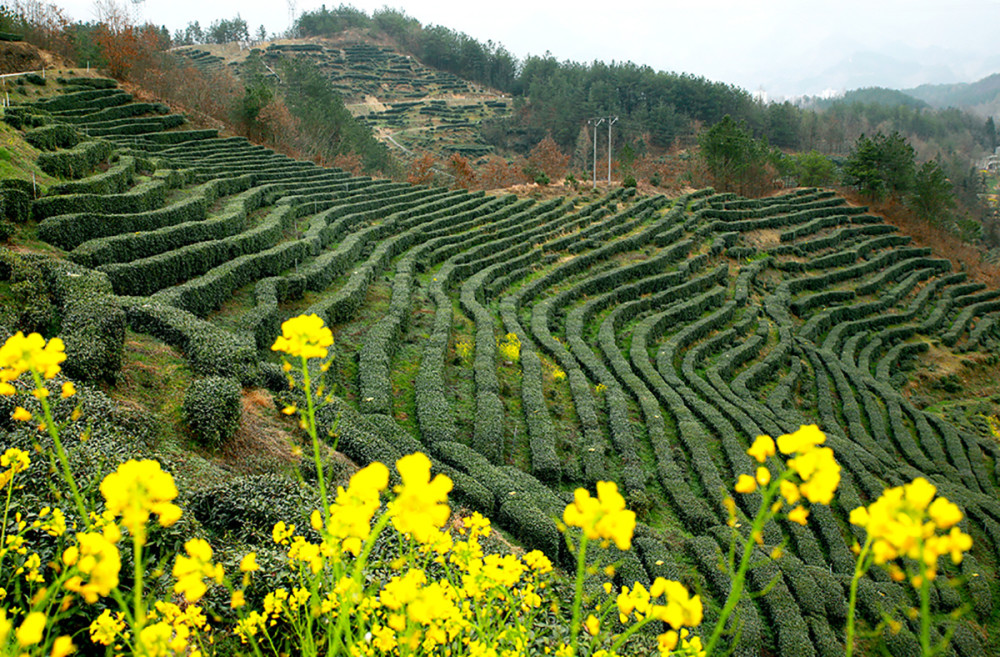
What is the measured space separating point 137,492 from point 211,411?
789 cm

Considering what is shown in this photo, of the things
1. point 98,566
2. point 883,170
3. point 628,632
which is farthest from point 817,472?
point 883,170

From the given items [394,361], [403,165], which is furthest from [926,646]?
[403,165]

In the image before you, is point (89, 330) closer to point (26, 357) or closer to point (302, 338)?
point (26, 357)

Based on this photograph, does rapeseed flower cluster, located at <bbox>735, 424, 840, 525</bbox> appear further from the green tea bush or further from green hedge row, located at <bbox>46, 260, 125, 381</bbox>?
green hedge row, located at <bbox>46, 260, 125, 381</bbox>

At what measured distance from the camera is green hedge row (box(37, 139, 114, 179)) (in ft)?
66.7

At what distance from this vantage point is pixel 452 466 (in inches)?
483

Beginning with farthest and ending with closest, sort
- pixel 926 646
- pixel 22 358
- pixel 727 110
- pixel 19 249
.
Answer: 1. pixel 727 110
2. pixel 19 249
3. pixel 22 358
4. pixel 926 646

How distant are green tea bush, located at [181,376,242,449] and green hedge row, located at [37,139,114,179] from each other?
1656 centimetres

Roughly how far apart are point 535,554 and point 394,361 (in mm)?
13679

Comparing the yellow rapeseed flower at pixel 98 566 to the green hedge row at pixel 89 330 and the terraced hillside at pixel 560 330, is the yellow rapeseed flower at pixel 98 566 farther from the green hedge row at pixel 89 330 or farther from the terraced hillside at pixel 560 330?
the green hedge row at pixel 89 330

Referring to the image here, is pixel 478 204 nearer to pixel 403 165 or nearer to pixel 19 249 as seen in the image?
pixel 19 249

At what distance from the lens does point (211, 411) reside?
9055mm

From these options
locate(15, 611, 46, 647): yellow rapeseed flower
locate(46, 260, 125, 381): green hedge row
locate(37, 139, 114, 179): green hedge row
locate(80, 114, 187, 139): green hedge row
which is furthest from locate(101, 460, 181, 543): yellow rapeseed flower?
locate(80, 114, 187, 139): green hedge row

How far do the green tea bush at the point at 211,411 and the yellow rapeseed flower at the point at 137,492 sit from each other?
25.5 feet
